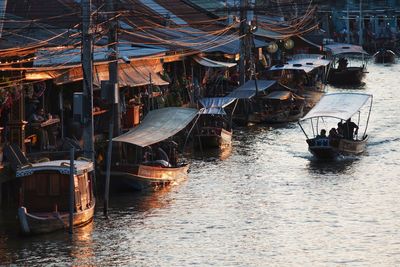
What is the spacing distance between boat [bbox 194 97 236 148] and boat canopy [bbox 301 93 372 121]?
155 inches

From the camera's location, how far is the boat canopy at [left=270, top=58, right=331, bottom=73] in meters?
71.1

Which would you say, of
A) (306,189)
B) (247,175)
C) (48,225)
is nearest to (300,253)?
(48,225)

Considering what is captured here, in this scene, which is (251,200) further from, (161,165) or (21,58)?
(21,58)

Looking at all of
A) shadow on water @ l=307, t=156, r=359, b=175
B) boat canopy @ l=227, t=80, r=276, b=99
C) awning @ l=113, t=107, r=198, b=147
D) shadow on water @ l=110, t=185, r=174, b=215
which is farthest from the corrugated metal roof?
boat canopy @ l=227, t=80, r=276, b=99

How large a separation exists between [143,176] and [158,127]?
2.92 meters

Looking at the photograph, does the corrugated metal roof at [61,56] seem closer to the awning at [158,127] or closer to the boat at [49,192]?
the awning at [158,127]

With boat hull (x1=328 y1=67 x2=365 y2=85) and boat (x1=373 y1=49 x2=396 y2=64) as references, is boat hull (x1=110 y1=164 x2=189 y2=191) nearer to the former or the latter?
boat hull (x1=328 y1=67 x2=365 y2=85)

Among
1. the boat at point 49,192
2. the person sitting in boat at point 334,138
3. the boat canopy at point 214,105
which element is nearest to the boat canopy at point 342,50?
the boat canopy at point 214,105

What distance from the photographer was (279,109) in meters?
60.2

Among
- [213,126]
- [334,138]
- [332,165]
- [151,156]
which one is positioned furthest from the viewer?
[213,126]

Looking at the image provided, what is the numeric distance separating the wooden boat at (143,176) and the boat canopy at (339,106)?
9.37 m

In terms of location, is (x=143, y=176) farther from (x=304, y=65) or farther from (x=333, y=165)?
(x=304, y=65)

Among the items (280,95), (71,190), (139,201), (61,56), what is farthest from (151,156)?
(280,95)

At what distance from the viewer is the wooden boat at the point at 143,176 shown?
125 feet
